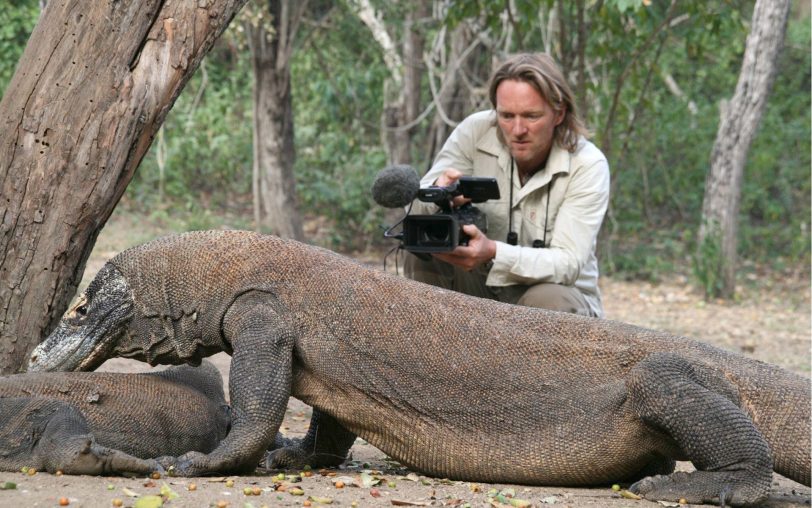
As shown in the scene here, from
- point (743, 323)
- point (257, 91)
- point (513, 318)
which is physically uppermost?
point (257, 91)

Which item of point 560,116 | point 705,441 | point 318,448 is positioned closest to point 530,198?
point 560,116

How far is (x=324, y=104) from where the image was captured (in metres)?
13.4

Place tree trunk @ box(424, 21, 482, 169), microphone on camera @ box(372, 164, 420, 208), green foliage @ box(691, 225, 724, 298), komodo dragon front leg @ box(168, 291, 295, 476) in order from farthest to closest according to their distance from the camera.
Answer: tree trunk @ box(424, 21, 482, 169) → green foliage @ box(691, 225, 724, 298) → microphone on camera @ box(372, 164, 420, 208) → komodo dragon front leg @ box(168, 291, 295, 476)

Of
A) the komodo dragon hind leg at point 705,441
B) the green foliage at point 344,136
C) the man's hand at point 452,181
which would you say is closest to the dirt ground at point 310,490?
the komodo dragon hind leg at point 705,441

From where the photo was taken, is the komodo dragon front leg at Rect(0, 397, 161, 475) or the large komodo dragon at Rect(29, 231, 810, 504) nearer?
the komodo dragon front leg at Rect(0, 397, 161, 475)

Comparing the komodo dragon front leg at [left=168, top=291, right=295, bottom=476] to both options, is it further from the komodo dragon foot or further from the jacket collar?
the jacket collar

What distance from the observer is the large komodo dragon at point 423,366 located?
3.59 metres

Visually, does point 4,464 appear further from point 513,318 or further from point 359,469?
point 513,318

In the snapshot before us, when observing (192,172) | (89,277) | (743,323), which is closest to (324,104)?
(192,172)

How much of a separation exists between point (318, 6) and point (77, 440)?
10.5 metres

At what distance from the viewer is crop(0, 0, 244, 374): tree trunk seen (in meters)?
4.00

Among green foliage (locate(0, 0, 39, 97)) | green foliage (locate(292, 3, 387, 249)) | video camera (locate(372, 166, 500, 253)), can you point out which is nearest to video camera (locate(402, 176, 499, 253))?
video camera (locate(372, 166, 500, 253))

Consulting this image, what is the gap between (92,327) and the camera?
386cm

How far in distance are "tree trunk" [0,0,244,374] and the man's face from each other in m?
1.38
